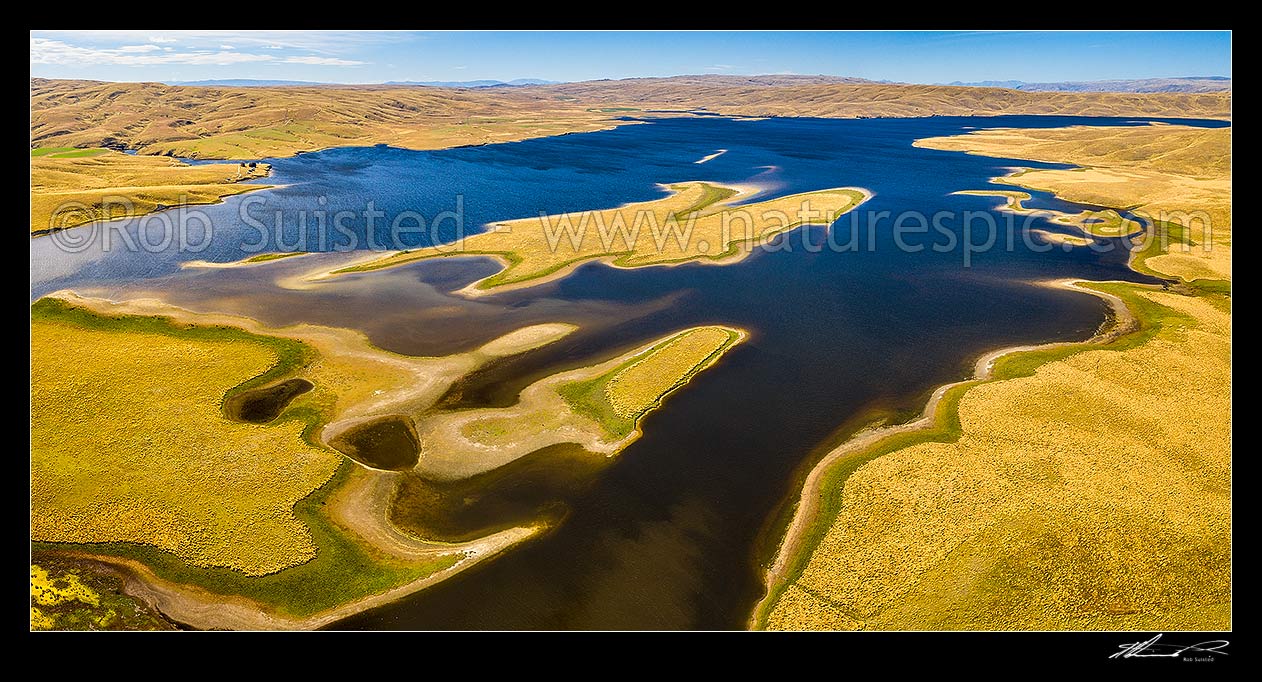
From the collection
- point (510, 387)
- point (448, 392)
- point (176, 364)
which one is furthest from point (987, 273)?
point (176, 364)

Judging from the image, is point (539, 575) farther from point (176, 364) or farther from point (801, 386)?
point (176, 364)

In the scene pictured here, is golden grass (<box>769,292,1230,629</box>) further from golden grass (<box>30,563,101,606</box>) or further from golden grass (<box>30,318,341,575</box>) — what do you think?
golden grass (<box>30,563,101,606</box>)

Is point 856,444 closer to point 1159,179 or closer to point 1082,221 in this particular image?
point 1082,221

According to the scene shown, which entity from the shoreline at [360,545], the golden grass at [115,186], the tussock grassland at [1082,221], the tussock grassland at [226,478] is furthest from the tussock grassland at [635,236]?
the golden grass at [115,186]

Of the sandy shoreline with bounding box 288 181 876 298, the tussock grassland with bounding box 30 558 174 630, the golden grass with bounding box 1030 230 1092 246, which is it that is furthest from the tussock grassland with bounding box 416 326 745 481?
the golden grass with bounding box 1030 230 1092 246

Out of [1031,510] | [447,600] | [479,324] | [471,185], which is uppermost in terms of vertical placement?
[471,185]

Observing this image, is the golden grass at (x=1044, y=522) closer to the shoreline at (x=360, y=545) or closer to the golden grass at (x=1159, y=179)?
the shoreline at (x=360, y=545)

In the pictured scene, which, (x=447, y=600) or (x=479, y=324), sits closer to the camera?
(x=447, y=600)
